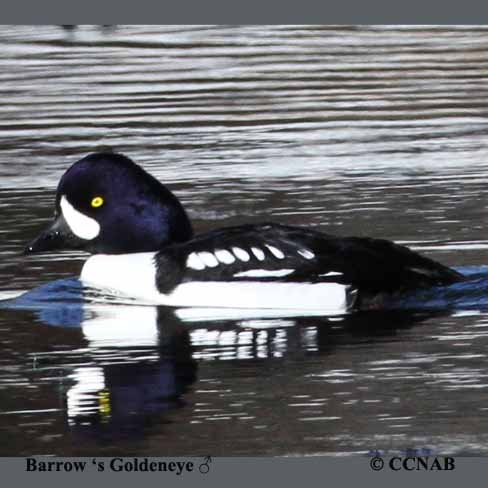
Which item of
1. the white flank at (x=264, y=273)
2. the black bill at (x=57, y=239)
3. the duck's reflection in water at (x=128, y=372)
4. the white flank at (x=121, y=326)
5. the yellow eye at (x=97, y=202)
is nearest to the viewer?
the duck's reflection in water at (x=128, y=372)

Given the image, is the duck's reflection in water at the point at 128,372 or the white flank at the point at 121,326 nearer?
the duck's reflection in water at the point at 128,372

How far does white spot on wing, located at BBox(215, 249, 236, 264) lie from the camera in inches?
422

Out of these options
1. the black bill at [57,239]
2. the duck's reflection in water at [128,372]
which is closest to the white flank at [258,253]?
the duck's reflection in water at [128,372]

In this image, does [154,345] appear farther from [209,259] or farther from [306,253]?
[306,253]

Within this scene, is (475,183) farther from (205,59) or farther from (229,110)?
(205,59)

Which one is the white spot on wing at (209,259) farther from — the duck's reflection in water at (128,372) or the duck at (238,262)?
the duck's reflection in water at (128,372)

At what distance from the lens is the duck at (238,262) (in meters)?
10.7

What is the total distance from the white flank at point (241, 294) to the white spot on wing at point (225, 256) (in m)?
0.13

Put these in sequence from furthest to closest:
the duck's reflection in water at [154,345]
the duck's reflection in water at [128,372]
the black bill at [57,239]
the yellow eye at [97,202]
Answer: the black bill at [57,239] → the yellow eye at [97,202] → the duck's reflection in water at [154,345] → the duck's reflection in water at [128,372]

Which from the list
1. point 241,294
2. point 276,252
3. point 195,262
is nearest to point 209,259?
point 195,262

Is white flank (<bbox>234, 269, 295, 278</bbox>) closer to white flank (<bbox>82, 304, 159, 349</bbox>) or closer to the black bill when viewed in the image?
white flank (<bbox>82, 304, 159, 349</bbox>)

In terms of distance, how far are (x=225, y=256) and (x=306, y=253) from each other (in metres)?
0.44

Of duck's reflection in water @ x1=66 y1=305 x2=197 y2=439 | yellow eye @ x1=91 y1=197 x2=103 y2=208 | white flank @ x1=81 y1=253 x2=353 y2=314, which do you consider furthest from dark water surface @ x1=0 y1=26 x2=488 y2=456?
yellow eye @ x1=91 y1=197 x2=103 y2=208

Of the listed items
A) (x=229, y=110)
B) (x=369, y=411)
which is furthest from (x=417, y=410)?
(x=229, y=110)
